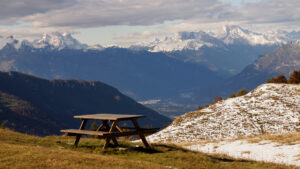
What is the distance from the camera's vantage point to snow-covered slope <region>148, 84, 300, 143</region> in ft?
132

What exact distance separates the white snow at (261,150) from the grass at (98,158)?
2.21 m

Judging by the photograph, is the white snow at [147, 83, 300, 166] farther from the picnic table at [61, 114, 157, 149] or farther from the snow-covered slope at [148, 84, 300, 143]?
the picnic table at [61, 114, 157, 149]

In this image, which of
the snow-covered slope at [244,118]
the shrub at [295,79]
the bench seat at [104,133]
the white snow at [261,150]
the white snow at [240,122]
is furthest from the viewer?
the shrub at [295,79]

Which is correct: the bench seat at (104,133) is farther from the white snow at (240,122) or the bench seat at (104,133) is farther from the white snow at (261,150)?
the white snow at (240,122)

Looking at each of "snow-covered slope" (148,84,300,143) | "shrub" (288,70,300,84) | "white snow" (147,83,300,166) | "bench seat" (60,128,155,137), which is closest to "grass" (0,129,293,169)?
"bench seat" (60,128,155,137)

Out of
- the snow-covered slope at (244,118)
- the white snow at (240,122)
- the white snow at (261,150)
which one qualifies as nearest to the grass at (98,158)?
the white snow at (261,150)

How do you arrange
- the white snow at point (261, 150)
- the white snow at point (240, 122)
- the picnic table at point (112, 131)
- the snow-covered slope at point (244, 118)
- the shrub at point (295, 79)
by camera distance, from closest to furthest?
the picnic table at point (112, 131)
the white snow at point (261, 150)
the white snow at point (240, 122)
the snow-covered slope at point (244, 118)
the shrub at point (295, 79)

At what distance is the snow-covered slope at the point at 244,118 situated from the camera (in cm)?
4028

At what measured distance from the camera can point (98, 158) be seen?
18656mm

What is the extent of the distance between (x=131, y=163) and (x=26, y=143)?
8703 millimetres

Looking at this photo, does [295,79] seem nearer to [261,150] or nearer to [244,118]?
[244,118]

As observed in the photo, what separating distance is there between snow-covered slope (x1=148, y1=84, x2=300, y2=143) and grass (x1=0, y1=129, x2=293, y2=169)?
16560mm

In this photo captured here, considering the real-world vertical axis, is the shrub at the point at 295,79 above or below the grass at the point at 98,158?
below

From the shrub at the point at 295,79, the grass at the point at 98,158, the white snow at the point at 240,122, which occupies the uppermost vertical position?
the grass at the point at 98,158
